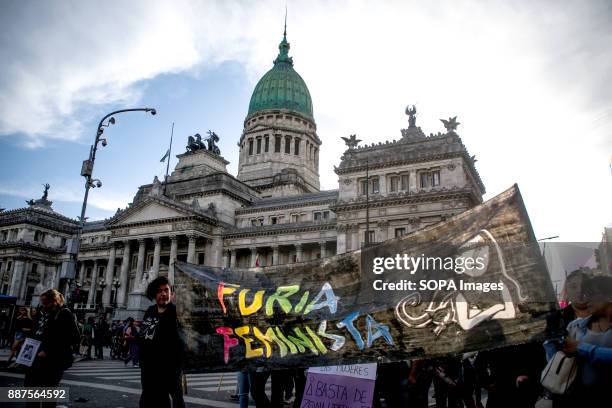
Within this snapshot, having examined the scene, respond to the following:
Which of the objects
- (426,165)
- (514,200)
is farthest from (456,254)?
(426,165)

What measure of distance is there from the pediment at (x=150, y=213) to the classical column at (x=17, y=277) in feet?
66.8

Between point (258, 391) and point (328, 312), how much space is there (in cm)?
270

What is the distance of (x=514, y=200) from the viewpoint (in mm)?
4859

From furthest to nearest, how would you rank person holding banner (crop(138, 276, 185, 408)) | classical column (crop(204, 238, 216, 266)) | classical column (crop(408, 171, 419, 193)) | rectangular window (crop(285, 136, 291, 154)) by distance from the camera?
rectangular window (crop(285, 136, 291, 154)) → classical column (crop(204, 238, 216, 266)) → classical column (crop(408, 171, 419, 193)) → person holding banner (crop(138, 276, 185, 408))

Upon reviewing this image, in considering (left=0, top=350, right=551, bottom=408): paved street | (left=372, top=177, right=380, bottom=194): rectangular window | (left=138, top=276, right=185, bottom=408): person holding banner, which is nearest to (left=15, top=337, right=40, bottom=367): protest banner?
(left=138, top=276, right=185, bottom=408): person holding banner

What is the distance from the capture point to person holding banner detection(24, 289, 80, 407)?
597 cm

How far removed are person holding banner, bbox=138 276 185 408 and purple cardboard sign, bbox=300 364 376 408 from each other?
7.60 feet

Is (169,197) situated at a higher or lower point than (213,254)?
higher

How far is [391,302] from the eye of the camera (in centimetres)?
497

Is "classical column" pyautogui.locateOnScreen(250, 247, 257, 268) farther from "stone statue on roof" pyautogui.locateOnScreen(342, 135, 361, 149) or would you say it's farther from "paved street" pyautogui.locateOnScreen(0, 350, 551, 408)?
"paved street" pyautogui.locateOnScreen(0, 350, 551, 408)

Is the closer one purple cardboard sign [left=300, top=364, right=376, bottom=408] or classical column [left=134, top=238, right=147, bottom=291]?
purple cardboard sign [left=300, top=364, right=376, bottom=408]

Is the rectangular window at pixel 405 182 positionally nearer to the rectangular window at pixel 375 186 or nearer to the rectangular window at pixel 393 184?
the rectangular window at pixel 393 184

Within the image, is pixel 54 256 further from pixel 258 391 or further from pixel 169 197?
pixel 258 391

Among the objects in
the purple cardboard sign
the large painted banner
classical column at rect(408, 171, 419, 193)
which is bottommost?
the purple cardboard sign
